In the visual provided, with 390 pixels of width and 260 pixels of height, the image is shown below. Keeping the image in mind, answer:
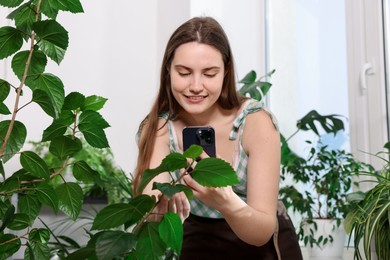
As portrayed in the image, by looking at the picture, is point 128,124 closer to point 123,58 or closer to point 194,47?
point 123,58

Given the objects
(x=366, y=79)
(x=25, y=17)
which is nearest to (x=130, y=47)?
(x=366, y=79)

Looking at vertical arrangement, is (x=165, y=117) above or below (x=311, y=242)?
above

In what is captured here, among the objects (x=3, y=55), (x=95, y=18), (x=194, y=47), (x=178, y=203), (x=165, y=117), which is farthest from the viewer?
(x=95, y=18)

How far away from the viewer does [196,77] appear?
4.02 ft

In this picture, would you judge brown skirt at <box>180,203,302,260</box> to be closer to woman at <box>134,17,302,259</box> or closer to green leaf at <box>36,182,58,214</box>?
woman at <box>134,17,302,259</box>

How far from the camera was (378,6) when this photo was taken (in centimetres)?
254

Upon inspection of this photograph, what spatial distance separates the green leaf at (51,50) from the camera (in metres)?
0.74

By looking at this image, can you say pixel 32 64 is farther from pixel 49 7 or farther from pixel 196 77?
pixel 196 77

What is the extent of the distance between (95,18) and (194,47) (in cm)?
194

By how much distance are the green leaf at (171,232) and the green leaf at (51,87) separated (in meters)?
0.23

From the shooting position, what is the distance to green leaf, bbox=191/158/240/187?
0.61 metres

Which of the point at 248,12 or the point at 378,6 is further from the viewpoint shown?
the point at 248,12

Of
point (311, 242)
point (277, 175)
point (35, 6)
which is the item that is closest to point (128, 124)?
point (311, 242)

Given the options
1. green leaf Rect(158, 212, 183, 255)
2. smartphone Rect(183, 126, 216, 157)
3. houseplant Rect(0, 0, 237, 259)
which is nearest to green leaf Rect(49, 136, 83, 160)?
houseplant Rect(0, 0, 237, 259)
